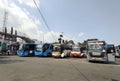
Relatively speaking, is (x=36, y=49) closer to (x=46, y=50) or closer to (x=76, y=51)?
(x=46, y=50)

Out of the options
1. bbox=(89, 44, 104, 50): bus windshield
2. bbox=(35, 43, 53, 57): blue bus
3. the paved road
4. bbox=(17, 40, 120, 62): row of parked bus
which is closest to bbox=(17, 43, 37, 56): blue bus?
bbox=(17, 40, 120, 62): row of parked bus

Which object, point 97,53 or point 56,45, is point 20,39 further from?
point 97,53

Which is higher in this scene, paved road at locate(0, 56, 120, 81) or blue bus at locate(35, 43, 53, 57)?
blue bus at locate(35, 43, 53, 57)

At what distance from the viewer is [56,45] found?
99.4 feet

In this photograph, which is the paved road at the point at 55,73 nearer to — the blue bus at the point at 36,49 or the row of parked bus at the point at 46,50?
the row of parked bus at the point at 46,50

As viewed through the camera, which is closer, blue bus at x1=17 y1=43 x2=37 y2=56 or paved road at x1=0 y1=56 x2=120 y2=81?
paved road at x1=0 y1=56 x2=120 y2=81

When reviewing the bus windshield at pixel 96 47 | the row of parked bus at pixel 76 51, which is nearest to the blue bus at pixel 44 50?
the row of parked bus at pixel 76 51

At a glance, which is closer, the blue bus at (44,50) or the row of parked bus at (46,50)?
the row of parked bus at (46,50)

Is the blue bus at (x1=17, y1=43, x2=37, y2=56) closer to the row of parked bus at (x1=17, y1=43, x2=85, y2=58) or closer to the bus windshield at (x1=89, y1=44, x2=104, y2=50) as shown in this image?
the row of parked bus at (x1=17, y1=43, x2=85, y2=58)

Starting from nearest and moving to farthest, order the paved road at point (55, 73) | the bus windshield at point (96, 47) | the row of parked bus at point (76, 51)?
the paved road at point (55, 73) → the row of parked bus at point (76, 51) → the bus windshield at point (96, 47)

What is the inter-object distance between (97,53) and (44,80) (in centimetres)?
1433

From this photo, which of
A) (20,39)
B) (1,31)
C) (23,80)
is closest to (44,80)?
(23,80)

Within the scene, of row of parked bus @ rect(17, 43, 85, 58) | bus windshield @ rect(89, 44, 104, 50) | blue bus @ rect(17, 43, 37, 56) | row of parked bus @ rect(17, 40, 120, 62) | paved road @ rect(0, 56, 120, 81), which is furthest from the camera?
blue bus @ rect(17, 43, 37, 56)

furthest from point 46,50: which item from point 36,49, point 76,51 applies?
point 76,51
